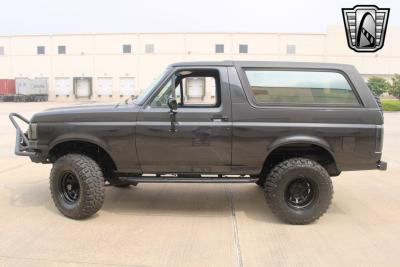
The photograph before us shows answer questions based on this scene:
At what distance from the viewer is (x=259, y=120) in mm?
5117

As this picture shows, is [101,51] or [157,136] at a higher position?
[101,51]

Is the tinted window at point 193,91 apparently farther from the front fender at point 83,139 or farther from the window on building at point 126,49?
the window on building at point 126,49

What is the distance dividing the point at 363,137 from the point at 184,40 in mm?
51020

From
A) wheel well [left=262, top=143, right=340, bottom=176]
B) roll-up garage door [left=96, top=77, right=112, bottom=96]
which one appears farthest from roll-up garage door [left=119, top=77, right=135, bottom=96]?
wheel well [left=262, top=143, right=340, bottom=176]

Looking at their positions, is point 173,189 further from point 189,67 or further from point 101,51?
point 101,51

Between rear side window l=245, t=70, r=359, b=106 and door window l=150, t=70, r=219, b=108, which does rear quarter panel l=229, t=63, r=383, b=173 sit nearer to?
A: rear side window l=245, t=70, r=359, b=106

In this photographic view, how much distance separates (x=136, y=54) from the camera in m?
55.3

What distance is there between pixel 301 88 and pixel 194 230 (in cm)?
220

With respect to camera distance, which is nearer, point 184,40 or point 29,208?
point 29,208

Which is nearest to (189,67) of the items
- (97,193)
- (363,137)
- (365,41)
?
(97,193)

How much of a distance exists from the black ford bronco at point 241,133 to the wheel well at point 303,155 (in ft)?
0.04

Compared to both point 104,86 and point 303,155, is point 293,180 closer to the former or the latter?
point 303,155

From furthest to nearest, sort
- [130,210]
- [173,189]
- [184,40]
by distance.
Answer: [184,40], [173,189], [130,210]

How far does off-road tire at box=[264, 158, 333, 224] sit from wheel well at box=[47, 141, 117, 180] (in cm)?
217
